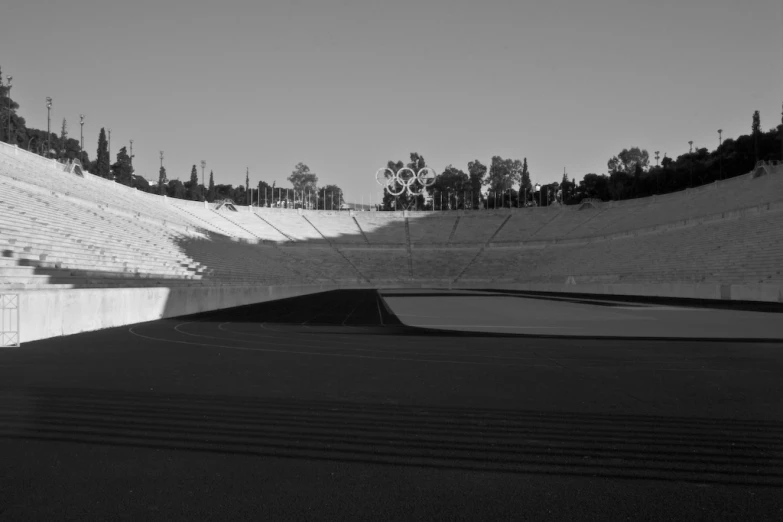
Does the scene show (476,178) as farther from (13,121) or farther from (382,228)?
(13,121)

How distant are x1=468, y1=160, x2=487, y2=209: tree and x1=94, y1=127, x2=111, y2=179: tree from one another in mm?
78358

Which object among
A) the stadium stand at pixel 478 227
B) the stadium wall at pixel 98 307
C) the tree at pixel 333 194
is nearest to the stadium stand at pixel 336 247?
the stadium wall at pixel 98 307

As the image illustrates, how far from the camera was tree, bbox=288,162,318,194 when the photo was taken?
15688 centimetres

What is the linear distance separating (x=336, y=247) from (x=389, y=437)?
74.1m

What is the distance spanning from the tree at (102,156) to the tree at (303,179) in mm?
66798

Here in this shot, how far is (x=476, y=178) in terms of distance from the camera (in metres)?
136

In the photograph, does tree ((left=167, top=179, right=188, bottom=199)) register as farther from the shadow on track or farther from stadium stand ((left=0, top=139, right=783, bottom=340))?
the shadow on track

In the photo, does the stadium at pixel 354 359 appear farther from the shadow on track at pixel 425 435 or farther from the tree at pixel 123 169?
the tree at pixel 123 169

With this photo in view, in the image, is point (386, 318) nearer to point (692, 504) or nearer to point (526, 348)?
point (526, 348)

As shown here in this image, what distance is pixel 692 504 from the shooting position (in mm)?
3914

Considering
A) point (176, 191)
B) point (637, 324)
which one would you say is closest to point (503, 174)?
point (176, 191)

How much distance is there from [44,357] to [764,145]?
100m

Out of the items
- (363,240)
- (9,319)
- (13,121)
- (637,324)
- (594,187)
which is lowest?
(637,324)

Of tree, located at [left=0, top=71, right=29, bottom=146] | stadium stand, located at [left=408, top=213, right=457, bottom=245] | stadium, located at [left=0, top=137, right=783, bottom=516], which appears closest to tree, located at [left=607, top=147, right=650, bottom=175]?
stadium stand, located at [left=408, top=213, right=457, bottom=245]
